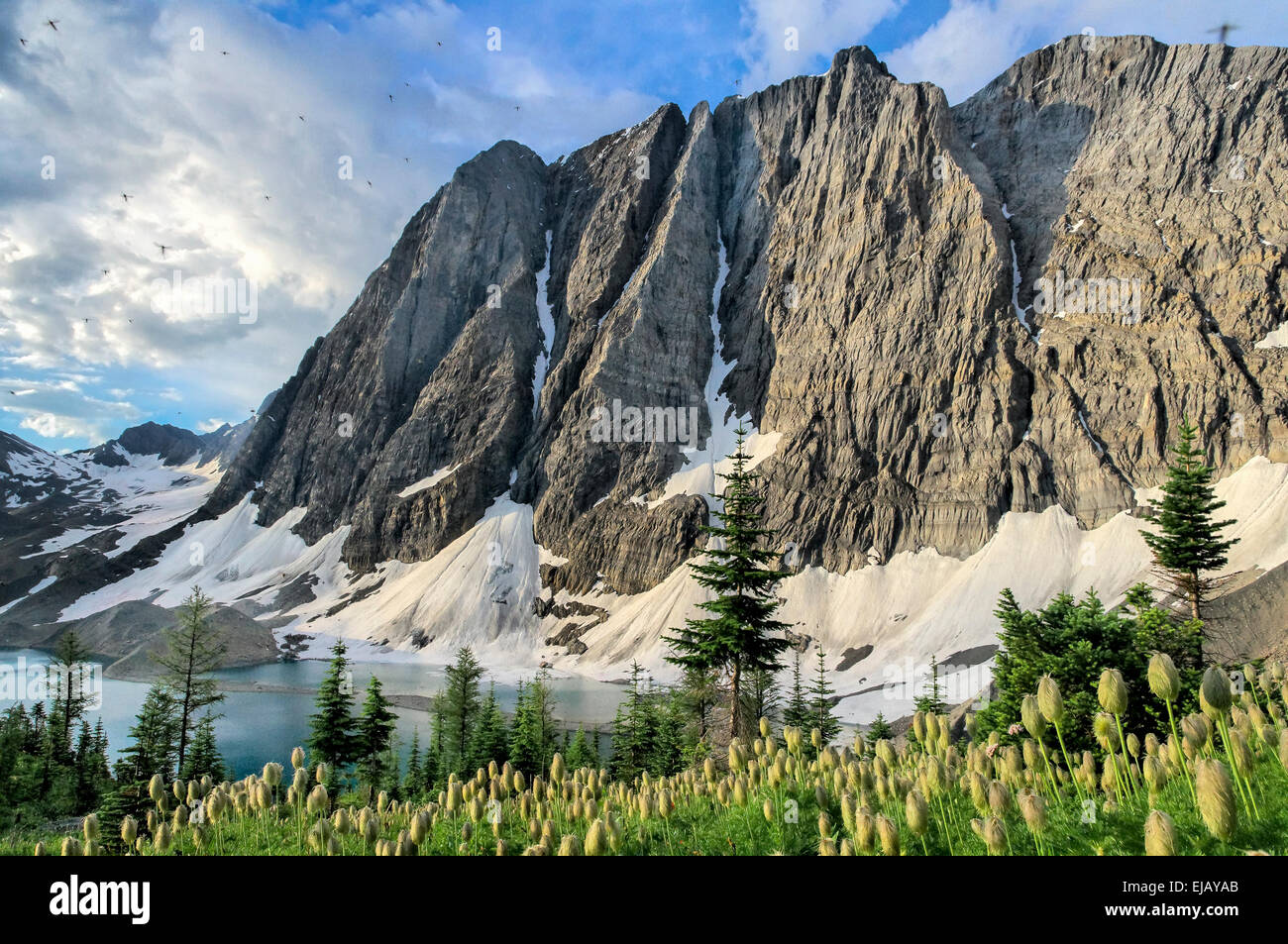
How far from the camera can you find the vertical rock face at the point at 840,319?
285 ft

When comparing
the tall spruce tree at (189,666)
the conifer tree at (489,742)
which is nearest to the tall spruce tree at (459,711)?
the conifer tree at (489,742)

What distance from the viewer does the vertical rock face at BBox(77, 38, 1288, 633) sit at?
8688 centimetres

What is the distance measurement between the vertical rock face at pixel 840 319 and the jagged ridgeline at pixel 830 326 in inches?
17.9

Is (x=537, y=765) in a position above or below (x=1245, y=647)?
below

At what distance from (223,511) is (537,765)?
173 m

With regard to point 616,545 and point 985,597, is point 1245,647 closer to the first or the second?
point 985,597

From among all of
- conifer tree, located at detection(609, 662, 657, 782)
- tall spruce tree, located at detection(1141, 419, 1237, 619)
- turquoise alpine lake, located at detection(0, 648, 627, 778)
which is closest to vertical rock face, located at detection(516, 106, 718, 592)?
turquoise alpine lake, located at detection(0, 648, 627, 778)

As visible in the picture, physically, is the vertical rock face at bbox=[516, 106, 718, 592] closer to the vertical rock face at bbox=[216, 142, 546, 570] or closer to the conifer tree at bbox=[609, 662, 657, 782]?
the vertical rock face at bbox=[216, 142, 546, 570]

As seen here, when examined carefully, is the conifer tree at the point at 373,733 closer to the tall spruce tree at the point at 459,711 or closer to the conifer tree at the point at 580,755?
the tall spruce tree at the point at 459,711

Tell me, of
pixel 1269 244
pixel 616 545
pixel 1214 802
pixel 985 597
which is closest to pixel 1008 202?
pixel 1269 244

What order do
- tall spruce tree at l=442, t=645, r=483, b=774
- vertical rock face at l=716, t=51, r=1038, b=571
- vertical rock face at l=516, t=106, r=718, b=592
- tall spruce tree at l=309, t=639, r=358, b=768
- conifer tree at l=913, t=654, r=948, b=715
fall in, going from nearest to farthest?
conifer tree at l=913, t=654, r=948, b=715
tall spruce tree at l=309, t=639, r=358, b=768
tall spruce tree at l=442, t=645, r=483, b=774
vertical rock face at l=716, t=51, r=1038, b=571
vertical rock face at l=516, t=106, r=718, b=592

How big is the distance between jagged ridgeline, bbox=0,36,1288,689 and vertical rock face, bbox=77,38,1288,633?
0.46 m

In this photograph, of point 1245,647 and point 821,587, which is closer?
point 1245,647
